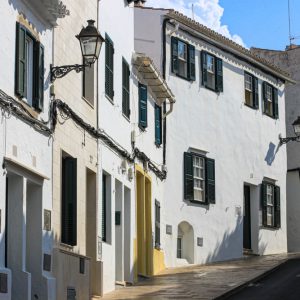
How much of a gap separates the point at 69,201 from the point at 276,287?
20.3 feet

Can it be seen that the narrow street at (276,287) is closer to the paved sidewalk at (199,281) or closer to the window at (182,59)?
the paved sidewalk at (199,281)

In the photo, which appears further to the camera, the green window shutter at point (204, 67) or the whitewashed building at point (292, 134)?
the whitewashed building at point (292, 134)

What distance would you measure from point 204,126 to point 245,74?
3867mm

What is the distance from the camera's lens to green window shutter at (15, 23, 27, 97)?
13656 millimetres

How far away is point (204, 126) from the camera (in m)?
29.7

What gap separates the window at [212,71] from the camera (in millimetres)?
29875

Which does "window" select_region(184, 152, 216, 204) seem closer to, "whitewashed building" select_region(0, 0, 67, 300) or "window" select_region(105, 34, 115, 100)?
"window" select_region(105, 34, 115, 100)

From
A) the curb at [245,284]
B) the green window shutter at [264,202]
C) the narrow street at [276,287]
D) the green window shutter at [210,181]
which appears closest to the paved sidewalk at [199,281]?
the curb at [245,284]

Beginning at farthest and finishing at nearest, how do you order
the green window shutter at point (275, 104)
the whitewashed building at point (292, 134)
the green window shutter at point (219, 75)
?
the whitewashed building at point (292, 134) < the green window shutter at point (275, 104) < the green window shutter at point (219, 75)

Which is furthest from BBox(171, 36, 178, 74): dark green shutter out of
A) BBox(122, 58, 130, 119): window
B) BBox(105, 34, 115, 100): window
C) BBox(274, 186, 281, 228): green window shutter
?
BBox(274, 186, 281, 228): green window shutter

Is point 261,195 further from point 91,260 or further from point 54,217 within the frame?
point 54,217

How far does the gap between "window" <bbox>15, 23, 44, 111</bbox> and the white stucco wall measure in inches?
8.7

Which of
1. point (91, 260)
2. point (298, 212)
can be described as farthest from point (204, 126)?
point (91, 260)

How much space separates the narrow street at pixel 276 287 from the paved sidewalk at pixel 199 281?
31 centimetres
